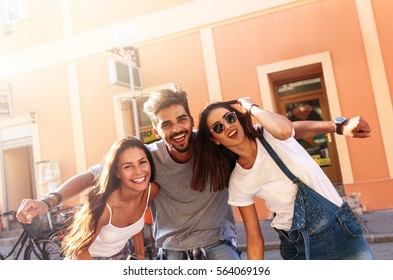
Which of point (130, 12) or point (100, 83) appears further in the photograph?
point (100, 83)

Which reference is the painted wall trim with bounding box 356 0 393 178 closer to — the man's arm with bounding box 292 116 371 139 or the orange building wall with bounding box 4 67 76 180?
the man's arm with bounding box 292 116 371 139

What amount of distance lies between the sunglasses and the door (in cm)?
129

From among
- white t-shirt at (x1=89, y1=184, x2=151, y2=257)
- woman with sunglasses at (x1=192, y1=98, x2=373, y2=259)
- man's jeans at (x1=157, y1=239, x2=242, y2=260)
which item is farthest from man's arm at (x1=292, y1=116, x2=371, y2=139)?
white t-shirt at (x1=89, y1=184, x2=151, y2=257)

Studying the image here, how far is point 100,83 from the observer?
99.9 inches

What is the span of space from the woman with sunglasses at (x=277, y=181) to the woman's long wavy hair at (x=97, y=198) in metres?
0.30

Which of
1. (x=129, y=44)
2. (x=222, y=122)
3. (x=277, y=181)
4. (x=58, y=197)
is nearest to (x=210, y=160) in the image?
(x=222, y=122)

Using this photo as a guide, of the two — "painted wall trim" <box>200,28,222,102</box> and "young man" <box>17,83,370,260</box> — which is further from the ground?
"painted wall trim" <box>200,28,222,102</box>

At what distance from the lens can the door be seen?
244cm

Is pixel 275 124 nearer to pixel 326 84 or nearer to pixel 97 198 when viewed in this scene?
pixel 97 198

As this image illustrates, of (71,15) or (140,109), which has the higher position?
(71,15)
